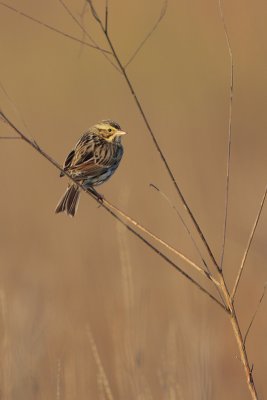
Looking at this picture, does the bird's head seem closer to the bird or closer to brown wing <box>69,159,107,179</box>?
the bird

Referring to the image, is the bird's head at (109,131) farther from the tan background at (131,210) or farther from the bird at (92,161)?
the tan background at (131,210)

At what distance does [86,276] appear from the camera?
8406mm

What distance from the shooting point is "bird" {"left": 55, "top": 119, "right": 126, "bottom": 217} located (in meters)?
5.56

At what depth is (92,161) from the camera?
5.88 m

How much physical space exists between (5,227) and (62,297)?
7.23 ft

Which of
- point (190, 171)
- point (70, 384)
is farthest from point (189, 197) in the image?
point (70, 384)

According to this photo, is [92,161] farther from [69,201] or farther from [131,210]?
[131,210]

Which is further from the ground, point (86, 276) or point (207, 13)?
point (207, 13)

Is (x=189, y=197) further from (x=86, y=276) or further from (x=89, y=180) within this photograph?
(x=89, y=180)

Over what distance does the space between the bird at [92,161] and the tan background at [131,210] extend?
0.75 ft

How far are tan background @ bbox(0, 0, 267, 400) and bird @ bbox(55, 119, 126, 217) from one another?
23 centimetres

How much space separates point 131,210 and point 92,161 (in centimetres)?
437

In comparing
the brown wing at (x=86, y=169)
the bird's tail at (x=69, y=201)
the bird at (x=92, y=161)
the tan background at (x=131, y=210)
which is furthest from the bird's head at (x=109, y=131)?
the bird's tail at (x=69, y=201)

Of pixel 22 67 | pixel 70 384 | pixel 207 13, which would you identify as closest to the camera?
pixel 70 384
